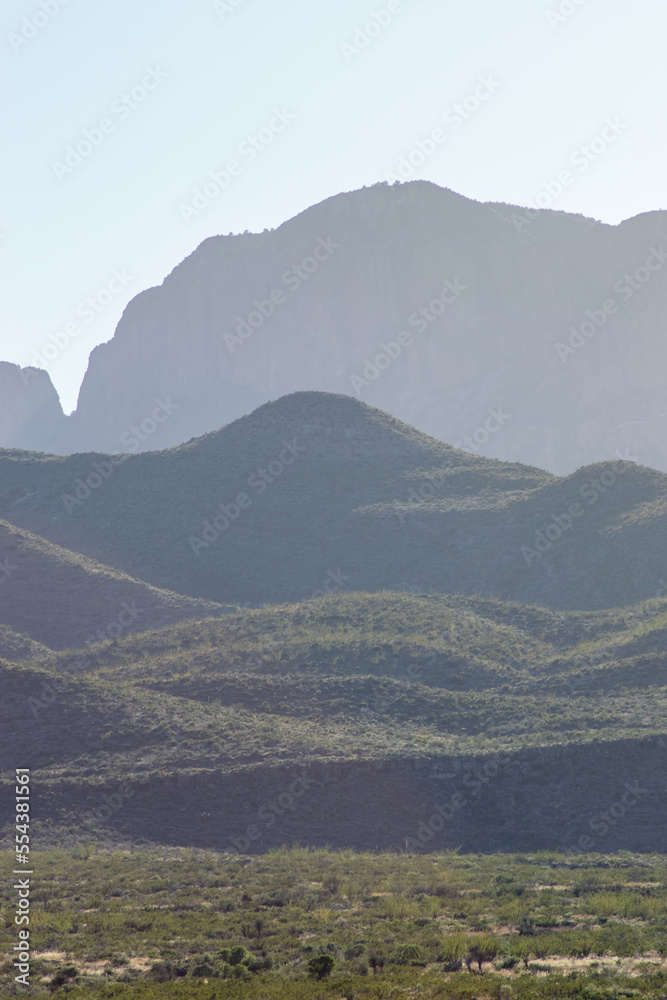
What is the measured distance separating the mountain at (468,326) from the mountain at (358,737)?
332 feet

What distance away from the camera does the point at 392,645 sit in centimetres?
4894

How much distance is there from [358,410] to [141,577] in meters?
33.0

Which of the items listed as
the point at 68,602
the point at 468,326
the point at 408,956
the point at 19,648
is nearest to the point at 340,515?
the point at 68,602

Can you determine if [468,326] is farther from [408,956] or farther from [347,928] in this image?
[408,956]

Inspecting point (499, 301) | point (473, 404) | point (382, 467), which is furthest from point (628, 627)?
point (499, 301)

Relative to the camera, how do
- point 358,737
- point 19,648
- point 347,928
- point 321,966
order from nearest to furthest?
point 321,966 → point 347,928 → point 358,737 → point 19,648

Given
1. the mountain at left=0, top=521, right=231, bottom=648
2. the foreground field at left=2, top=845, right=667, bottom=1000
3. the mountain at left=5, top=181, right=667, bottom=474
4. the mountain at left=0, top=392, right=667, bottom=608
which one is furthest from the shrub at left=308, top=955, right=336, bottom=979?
the mountain at left=5, top=181, right=667, bottom=474

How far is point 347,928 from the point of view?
1803cm

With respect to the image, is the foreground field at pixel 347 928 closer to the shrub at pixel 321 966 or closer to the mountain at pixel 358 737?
the shrub at pixel 321 966

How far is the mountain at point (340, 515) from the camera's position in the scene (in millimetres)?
64250

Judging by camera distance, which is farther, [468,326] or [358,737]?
[468,326]

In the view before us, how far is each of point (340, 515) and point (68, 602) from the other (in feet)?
76.2

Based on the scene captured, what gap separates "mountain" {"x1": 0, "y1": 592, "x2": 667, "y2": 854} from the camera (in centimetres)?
3100

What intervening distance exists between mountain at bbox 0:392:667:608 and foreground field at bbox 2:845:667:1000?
125 ft
